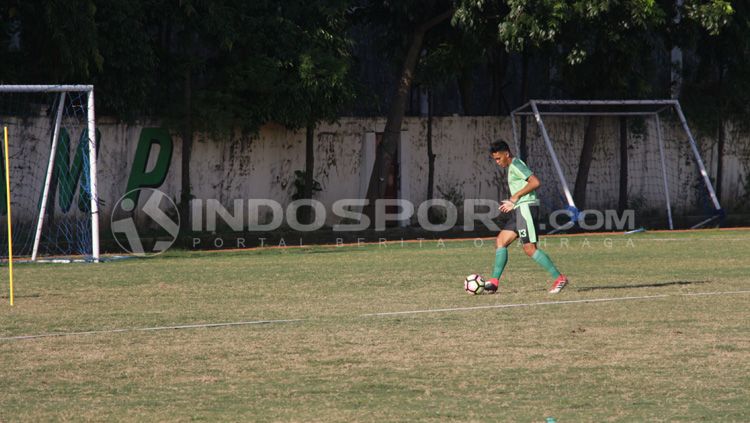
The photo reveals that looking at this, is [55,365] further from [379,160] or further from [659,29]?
[659,29]

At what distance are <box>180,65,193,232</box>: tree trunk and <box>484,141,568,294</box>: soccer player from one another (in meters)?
13.0

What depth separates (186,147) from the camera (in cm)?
2720

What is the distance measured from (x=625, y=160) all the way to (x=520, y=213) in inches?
683

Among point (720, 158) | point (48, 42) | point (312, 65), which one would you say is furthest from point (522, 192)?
point (720, 158)

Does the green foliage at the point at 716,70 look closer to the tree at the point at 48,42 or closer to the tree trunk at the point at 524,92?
the tree trunk at the point at 524,92

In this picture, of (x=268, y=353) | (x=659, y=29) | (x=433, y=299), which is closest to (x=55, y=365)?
(x=268, y=353)

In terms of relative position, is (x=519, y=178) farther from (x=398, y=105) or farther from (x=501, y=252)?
(x=398, y=105)

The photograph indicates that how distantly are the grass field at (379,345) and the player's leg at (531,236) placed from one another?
21 centimetres

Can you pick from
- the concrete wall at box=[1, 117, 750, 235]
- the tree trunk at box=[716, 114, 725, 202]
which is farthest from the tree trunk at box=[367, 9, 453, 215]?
the tree trunk at box=[716, 114, 725, 202]

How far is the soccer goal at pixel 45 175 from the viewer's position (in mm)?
23500

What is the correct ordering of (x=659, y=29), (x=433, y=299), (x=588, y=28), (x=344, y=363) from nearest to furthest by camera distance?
1. (x=344, y=363)
2. (x=433, y=299)
3. (x=588, y=28)
4. (x=659, y=29)

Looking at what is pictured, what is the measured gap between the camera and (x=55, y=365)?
33.6 feet

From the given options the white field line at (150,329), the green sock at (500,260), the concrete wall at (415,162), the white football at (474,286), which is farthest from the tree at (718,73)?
the white field line at (150,329)

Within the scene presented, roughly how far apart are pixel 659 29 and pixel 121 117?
40.1 feet
